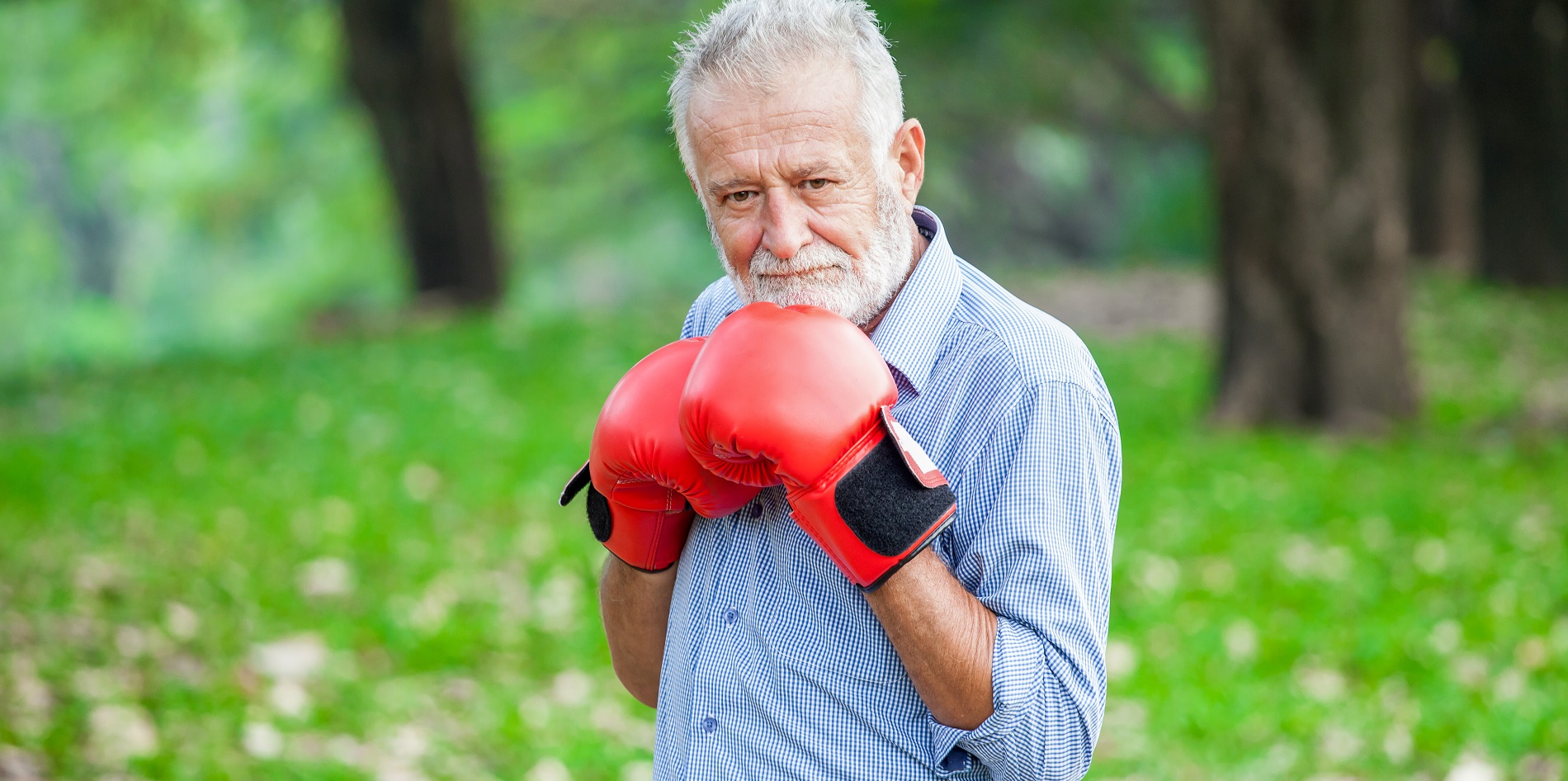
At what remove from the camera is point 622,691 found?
13.9 feet

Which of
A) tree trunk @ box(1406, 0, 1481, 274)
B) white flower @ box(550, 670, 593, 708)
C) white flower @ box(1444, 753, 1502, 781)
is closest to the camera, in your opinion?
white flower @ box(1444, 753, 1502, 781)

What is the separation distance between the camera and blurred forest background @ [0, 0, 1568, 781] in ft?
12.7

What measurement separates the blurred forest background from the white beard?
237cm

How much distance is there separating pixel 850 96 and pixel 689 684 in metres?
0.73

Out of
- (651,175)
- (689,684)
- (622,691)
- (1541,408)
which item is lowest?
(1541,408)

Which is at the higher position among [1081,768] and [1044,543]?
[1044,543]

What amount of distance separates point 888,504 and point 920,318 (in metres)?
0.30

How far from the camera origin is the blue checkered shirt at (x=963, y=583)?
1454mm

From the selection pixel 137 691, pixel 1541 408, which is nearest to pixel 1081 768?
pixel 137 691

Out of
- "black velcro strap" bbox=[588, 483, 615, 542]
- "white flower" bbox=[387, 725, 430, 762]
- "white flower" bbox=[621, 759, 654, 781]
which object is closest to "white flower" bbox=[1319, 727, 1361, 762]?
"white flower" bbox=[621, 759, 654, 781]

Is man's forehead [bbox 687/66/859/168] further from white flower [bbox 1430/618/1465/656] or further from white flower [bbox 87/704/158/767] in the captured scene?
white flower [bbox 1430/618/1465/656]

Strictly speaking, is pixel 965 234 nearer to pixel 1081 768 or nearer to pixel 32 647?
pixel 32 647

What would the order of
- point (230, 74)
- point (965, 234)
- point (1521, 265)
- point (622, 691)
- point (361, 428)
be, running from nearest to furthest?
1. point (622, 691)
2. point (361, 428)
3. point (1521, 265)
4. point (230, 74)
5. point (965, 234)

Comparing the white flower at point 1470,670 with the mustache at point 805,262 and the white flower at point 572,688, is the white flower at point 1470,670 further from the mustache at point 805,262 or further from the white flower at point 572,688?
the mustache at point 805,262
